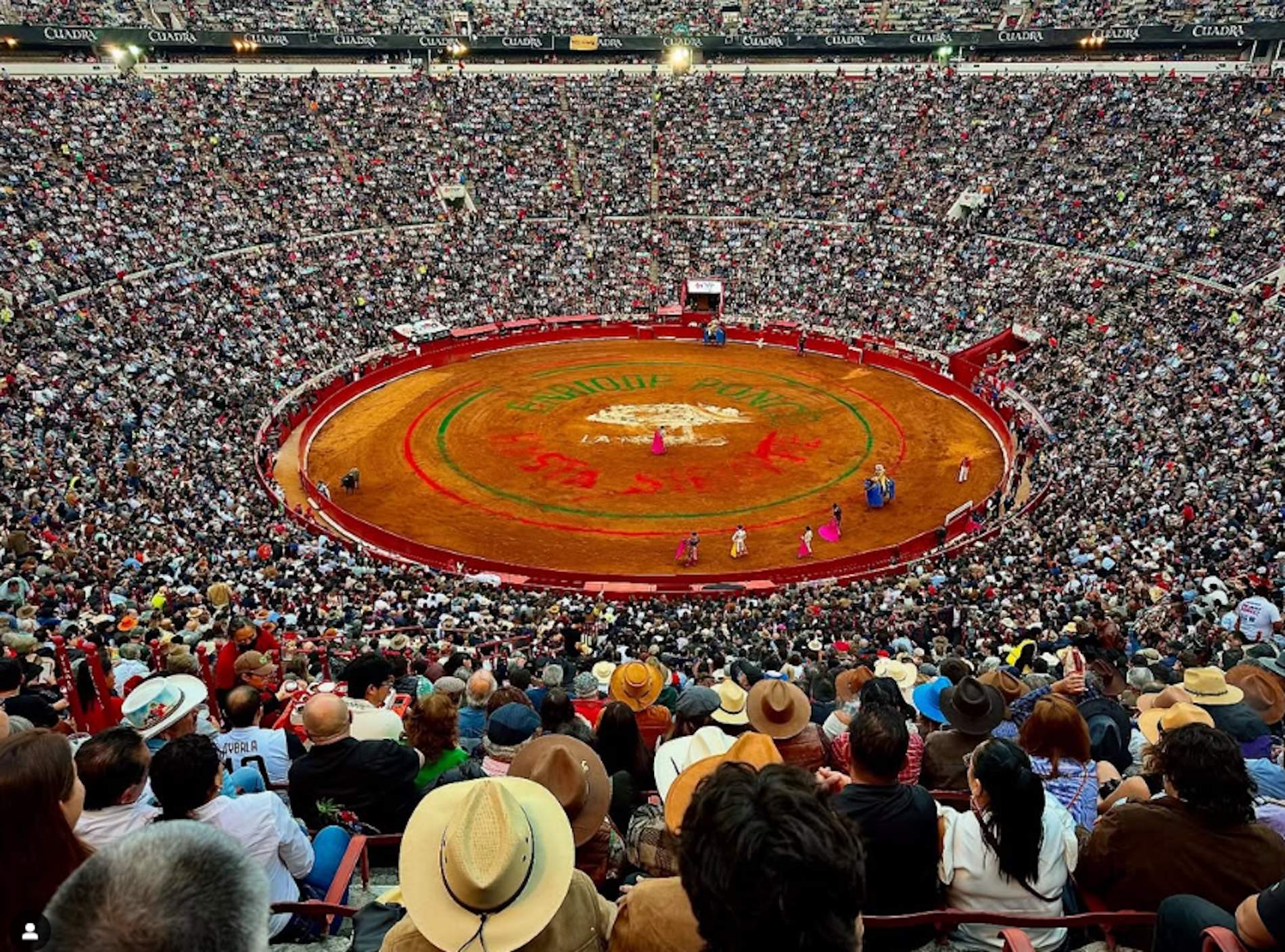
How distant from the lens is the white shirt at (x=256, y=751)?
7.75m

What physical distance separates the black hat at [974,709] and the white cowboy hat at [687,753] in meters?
2.62

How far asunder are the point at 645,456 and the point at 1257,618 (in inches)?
900

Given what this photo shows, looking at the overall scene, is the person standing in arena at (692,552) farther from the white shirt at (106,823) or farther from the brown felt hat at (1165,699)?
the white shirt at (106,823)

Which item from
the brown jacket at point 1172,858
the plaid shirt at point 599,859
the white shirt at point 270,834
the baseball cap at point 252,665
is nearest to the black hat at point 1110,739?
the brown jacket at point 1172,858

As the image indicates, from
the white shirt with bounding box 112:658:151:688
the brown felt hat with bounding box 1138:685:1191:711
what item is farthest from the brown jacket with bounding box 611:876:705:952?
the white shirt with bounding box 112:658:151:688

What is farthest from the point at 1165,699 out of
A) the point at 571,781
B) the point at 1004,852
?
the point at 571,781

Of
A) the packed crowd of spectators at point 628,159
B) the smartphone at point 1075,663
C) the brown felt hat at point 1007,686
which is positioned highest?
the packed crowd of spectators at point 628,159

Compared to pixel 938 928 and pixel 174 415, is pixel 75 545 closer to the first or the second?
pixel 174 415

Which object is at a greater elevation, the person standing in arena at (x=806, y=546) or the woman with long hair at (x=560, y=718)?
the woman with long hair at (x=560, y=718)

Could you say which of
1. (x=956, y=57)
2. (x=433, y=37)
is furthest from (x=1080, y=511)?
(x=433, y=37)

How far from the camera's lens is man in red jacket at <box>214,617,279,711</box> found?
12.6 metres

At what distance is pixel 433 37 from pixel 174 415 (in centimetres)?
4417

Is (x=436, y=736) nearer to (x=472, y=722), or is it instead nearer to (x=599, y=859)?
(x=599, y=859)

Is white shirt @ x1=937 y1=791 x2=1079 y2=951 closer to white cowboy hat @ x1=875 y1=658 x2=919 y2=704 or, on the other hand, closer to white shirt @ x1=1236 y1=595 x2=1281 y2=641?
white cowboy hat @ x1=875 y1=658 x2=919 y2=704
